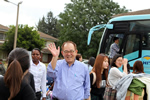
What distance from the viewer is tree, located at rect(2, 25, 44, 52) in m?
37.8

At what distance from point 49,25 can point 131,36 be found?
2706 inches

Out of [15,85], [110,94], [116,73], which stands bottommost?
[110,94]

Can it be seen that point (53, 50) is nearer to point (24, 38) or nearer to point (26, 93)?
point (26, 93)

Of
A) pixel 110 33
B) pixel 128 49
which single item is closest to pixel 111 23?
pixel 110 33

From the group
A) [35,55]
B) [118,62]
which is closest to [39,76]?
[35,55]

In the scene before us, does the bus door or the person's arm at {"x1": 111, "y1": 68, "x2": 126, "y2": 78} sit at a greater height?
the bus door

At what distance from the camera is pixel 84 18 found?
1449 inches

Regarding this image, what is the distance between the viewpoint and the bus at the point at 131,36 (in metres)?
10.4

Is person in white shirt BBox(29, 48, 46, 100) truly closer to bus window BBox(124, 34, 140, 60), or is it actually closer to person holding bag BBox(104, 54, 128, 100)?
person holding bag BBox(104, 54, 128, 100)

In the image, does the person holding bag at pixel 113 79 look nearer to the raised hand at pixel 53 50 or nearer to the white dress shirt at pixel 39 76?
the white dress shirt at pixel 39 76

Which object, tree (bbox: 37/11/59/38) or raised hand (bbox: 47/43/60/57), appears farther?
tree (bbox: 37/11/59/38)

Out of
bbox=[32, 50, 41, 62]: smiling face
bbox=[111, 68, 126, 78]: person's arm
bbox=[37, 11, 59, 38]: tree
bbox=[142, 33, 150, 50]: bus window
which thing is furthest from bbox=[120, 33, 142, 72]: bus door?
bbox=[37, 11, 59, 38]: tree

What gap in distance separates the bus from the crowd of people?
14.0 feet

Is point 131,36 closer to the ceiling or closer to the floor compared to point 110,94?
closer to the ceiling
